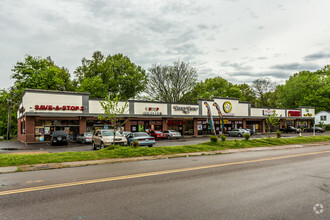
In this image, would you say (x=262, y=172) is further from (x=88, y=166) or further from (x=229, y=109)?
(x=229, y=109)

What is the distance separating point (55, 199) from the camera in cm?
603

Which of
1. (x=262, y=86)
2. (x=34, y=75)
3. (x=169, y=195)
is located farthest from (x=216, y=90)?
(x=169, y=195)

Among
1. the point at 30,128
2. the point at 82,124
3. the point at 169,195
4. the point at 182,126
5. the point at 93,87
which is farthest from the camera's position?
the point at 93,87

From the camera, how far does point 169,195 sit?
20.6 feet

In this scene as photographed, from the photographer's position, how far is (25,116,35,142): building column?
29.0m

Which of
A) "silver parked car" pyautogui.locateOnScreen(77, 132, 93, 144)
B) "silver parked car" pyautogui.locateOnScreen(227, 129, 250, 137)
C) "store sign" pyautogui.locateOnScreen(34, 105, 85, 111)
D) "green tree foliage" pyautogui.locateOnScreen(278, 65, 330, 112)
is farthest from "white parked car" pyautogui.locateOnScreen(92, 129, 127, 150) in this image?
"green tree foliage" pyautogui.locateOnScreen(278, 65, 330, 112)

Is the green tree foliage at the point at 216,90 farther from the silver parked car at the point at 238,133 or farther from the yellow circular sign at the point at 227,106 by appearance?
the silver parked car at the point at 238,133

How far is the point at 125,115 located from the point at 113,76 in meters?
21.8

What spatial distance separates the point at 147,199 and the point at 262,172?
17.9 feet

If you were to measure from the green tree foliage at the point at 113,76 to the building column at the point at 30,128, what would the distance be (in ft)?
69.8

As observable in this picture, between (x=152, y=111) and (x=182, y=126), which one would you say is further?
(x=182, y=126)

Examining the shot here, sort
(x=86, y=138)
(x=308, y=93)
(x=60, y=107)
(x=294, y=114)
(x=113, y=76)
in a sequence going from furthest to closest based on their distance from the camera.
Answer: (x=308, y=93), (x=294, y=114), (x=113, y=76), (x=60, y=107), (x=86, y=138)

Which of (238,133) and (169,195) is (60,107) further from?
(238,133)

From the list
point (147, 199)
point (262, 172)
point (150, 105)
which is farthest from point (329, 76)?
point (147, 199)
